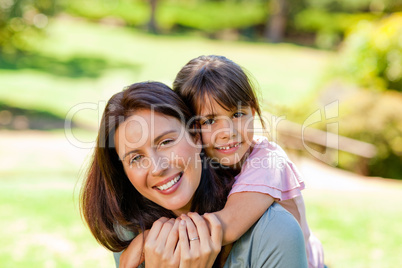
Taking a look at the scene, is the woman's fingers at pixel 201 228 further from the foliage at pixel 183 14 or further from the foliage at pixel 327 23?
the foliage at pixel 183 14

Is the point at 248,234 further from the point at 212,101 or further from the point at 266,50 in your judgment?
the point at 266,50

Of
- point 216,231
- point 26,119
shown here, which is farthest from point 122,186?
point 26,119

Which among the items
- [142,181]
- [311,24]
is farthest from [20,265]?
[311,24]

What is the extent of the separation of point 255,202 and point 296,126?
10.5 meters

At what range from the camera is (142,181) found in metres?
2.43

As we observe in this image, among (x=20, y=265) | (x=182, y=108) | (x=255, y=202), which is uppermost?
(x=182, y=108)

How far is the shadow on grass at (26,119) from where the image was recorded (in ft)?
54.2

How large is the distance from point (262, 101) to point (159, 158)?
1.38 meters

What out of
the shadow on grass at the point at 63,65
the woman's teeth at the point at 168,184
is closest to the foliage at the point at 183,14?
the shadow on grass at the point at 63,65

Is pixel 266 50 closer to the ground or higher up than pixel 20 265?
higher up

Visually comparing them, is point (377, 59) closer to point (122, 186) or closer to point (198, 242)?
point (122, 186)

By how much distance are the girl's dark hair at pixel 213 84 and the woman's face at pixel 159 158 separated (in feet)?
1.52

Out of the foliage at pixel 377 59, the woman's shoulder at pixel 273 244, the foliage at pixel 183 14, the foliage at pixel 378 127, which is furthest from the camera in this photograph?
the foliage at pixel 183 14

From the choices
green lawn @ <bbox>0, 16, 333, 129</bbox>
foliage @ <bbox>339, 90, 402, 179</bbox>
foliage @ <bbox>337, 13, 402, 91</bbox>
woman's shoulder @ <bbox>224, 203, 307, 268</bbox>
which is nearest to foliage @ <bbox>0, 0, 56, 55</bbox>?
green lawn @ <bbox>0, 16, 333, 129</bbox>
